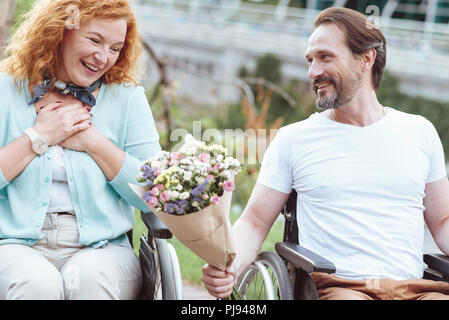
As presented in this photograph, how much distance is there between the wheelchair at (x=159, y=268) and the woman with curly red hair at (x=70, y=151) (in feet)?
0.16

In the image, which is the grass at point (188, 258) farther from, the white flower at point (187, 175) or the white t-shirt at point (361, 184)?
the white flower at point (187, 175)

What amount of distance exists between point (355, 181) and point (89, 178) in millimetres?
1076

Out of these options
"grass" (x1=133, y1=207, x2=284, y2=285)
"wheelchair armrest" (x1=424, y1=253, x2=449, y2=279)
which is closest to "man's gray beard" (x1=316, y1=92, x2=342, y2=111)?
"wheelchair armrest" (x1=424, y1=253, x2=449, y2=279)

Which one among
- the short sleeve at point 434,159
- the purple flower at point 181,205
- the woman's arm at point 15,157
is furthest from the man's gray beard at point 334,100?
the woman's arm at point 15,157

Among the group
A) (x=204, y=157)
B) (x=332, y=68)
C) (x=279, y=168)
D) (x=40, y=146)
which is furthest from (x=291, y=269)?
(x=40, y=146)

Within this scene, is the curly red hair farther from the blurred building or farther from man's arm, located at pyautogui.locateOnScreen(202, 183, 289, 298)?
the blurred building

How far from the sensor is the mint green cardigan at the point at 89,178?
2.25m

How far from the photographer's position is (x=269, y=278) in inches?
88.4

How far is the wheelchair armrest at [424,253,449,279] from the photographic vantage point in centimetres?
249

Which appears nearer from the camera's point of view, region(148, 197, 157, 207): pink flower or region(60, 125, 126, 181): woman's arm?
region(148, 197, 157, 207): pink flower

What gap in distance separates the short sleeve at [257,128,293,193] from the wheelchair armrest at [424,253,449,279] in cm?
66

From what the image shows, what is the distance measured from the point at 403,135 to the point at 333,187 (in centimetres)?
40

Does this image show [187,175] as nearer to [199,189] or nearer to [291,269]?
[199,189]
